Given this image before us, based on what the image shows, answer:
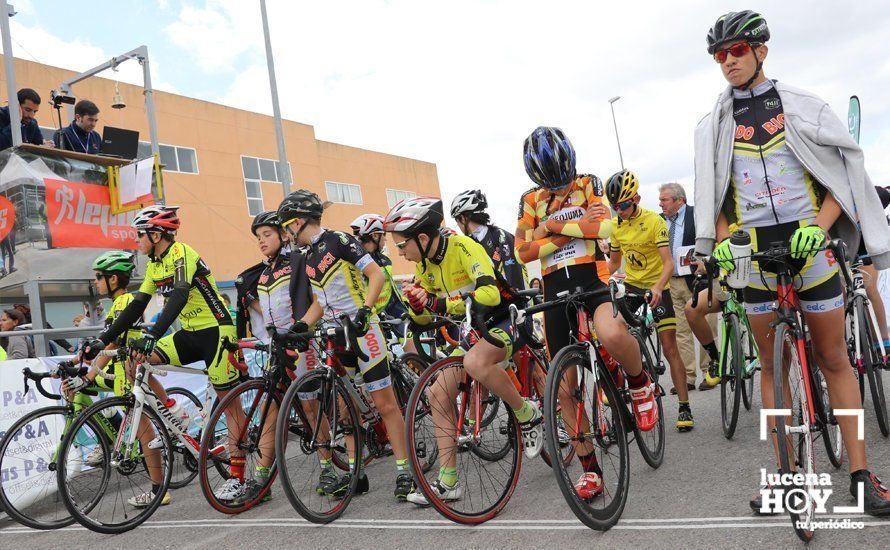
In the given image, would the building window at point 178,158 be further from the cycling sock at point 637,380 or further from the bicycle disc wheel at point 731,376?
the cycling sock at point 637,380

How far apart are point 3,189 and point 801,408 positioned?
365 inches

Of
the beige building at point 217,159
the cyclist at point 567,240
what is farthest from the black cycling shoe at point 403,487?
the beige building at point 217,159

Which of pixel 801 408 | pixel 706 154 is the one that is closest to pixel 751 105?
pixel 706 154

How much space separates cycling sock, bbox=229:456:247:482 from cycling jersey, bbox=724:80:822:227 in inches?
154

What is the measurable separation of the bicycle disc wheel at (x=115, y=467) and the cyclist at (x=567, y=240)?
125 inches

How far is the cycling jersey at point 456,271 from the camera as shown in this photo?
13.7 feet

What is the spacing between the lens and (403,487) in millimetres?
4863

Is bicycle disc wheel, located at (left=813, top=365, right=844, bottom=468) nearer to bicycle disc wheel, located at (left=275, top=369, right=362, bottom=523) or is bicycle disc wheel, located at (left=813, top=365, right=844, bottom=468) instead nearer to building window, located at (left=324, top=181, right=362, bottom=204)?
bicycle disc wheel, located at (left=275, top=369, right=362, bottom=523)

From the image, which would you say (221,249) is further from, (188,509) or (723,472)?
(723,472)

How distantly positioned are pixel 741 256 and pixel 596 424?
1.24 metres

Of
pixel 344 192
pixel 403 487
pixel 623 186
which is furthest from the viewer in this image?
pixel 344 192

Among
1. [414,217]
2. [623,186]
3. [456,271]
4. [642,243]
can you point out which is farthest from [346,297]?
[642,243]

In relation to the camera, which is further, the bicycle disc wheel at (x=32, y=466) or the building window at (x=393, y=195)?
the building window at (x=393, y=195)

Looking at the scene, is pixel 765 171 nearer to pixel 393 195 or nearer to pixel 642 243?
pixel 642 243
